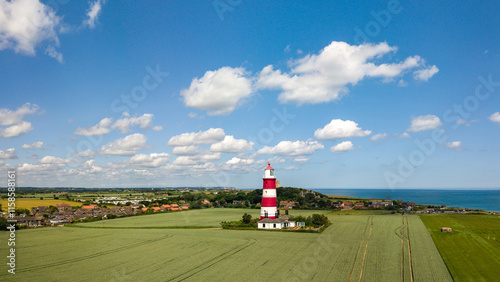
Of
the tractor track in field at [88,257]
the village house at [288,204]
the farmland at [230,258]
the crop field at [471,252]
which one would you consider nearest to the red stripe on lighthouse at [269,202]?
the farmland at [230,258]

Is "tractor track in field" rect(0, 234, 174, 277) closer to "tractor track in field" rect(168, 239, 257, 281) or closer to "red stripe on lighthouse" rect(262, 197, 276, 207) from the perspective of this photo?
"tractor track in field" rect(168, 239, 257, 281)

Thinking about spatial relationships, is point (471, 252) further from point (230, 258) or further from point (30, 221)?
point (30, 221)

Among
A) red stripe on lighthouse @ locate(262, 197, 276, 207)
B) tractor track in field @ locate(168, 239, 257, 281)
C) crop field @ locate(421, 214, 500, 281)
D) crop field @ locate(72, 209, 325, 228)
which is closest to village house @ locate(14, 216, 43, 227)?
crop field @ locate(72, 209, 325, 228)

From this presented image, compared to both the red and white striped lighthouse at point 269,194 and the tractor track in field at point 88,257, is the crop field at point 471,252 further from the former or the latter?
the tractor track in field at point 88,257

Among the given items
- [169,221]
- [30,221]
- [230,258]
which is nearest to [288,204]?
[169,221]

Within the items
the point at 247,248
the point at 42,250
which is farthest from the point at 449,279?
the point at 42,250

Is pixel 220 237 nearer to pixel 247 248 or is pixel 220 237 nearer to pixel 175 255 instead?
pixel 247 248

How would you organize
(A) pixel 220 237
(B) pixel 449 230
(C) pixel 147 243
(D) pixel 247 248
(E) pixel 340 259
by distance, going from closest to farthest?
1. (E) pixel 340 259
2. (D) pixel 247 248
3. (C) pixel 147 243
4. (A) pixel 220 237
5. (B) pixel 449 230
